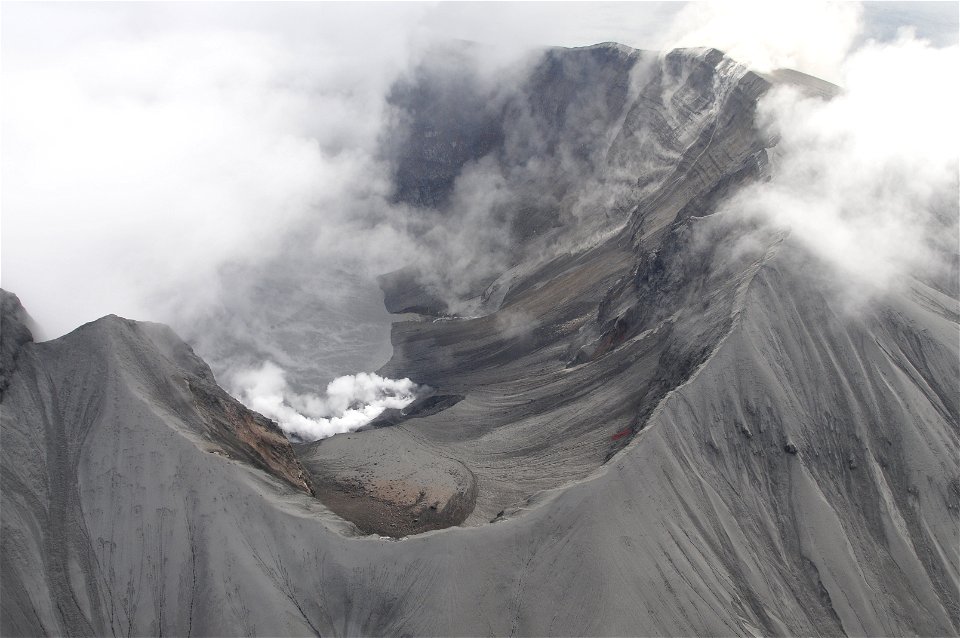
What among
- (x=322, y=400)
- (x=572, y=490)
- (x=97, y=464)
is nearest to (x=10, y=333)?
(x=97, y=464)

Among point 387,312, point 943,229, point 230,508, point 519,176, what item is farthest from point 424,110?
point 230,508

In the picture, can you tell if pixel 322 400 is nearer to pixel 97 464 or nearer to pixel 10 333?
pixel 10 333

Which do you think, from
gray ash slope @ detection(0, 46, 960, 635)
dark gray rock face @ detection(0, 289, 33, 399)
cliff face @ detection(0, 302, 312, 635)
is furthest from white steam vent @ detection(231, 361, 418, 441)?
dark gray rock face @ detection(0, 289, 33, 399)

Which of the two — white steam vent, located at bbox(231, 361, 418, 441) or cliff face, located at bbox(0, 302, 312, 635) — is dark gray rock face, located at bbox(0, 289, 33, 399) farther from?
white steam vent, located at bbox(231, 361, 418, 441)

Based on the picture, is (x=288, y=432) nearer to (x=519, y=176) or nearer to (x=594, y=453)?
(x=594, y=453)

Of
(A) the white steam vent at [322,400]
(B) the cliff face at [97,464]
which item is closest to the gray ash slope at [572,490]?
(B) the cliff face at [97,464]
